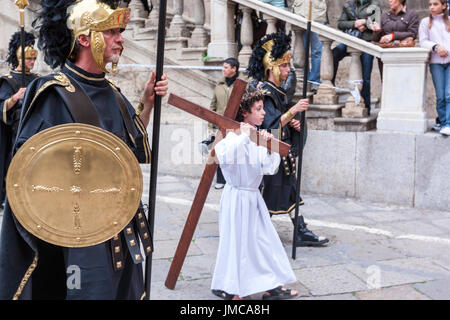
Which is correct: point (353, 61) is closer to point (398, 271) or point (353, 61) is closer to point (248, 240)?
point (398, 271)

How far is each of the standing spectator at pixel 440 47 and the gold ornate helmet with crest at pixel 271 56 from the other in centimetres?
262

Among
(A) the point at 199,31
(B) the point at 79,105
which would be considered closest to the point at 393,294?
(B) the point at 79,105

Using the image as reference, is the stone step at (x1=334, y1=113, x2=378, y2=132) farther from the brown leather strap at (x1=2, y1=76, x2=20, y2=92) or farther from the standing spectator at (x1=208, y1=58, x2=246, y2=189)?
the brown leather strap at (x1=2, y1=76, x2=20, y2=92)

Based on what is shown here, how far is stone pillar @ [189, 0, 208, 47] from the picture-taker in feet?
27.5

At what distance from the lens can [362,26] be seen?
743 centimetres

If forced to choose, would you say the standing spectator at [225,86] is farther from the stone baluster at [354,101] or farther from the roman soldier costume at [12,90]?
the roman soldier costume at [12,90]

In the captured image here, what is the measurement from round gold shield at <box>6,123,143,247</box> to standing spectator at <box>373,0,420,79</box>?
550 cm

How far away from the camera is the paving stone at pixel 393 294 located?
397cm

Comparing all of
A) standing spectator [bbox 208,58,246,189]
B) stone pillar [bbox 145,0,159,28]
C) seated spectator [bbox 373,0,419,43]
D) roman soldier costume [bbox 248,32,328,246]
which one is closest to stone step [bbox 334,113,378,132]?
seated spectator [bbox 373,0,419,43]

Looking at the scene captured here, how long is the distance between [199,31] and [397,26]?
2978 mm

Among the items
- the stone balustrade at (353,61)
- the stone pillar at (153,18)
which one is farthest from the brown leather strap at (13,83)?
the stone pillar at (153,18)

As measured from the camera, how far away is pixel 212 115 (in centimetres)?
347
